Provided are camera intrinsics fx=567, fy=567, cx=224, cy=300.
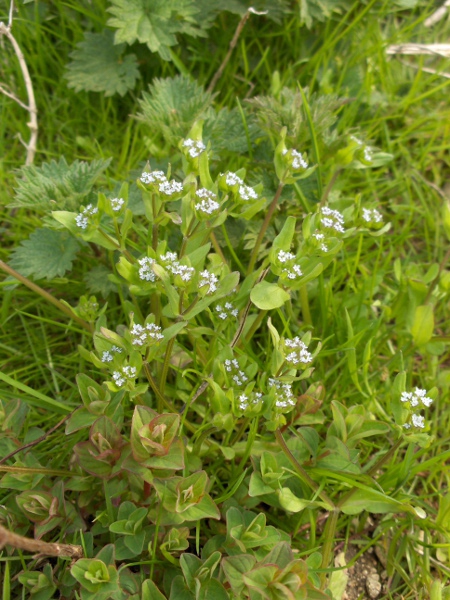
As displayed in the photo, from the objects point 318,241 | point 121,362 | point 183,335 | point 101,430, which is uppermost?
point 318,241

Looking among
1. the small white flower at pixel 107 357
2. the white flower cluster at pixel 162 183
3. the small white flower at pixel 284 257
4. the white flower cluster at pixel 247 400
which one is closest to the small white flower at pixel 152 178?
the white flower cluster at pixel 162 183

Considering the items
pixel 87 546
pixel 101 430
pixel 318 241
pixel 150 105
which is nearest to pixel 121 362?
pixel 101 430

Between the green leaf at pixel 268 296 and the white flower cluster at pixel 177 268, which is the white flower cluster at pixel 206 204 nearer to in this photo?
the white flower cluster at pixel 177 268

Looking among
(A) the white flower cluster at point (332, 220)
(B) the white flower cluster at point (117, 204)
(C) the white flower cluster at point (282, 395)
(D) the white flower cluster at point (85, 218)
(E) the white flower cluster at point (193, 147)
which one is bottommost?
(C) the white flower cluster at point (282, 395)

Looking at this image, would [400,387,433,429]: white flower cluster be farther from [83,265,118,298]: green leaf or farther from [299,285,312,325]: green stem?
[83,265,118,298]: green leaf

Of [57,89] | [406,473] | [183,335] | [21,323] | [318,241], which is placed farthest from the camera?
[57,89]

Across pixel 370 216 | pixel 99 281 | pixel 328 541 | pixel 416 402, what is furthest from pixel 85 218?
pixel 328 541

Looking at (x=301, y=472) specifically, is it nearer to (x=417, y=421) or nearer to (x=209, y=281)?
(x=417, y=421)

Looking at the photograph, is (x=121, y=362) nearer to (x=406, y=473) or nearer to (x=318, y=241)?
(x=318, y=241)
